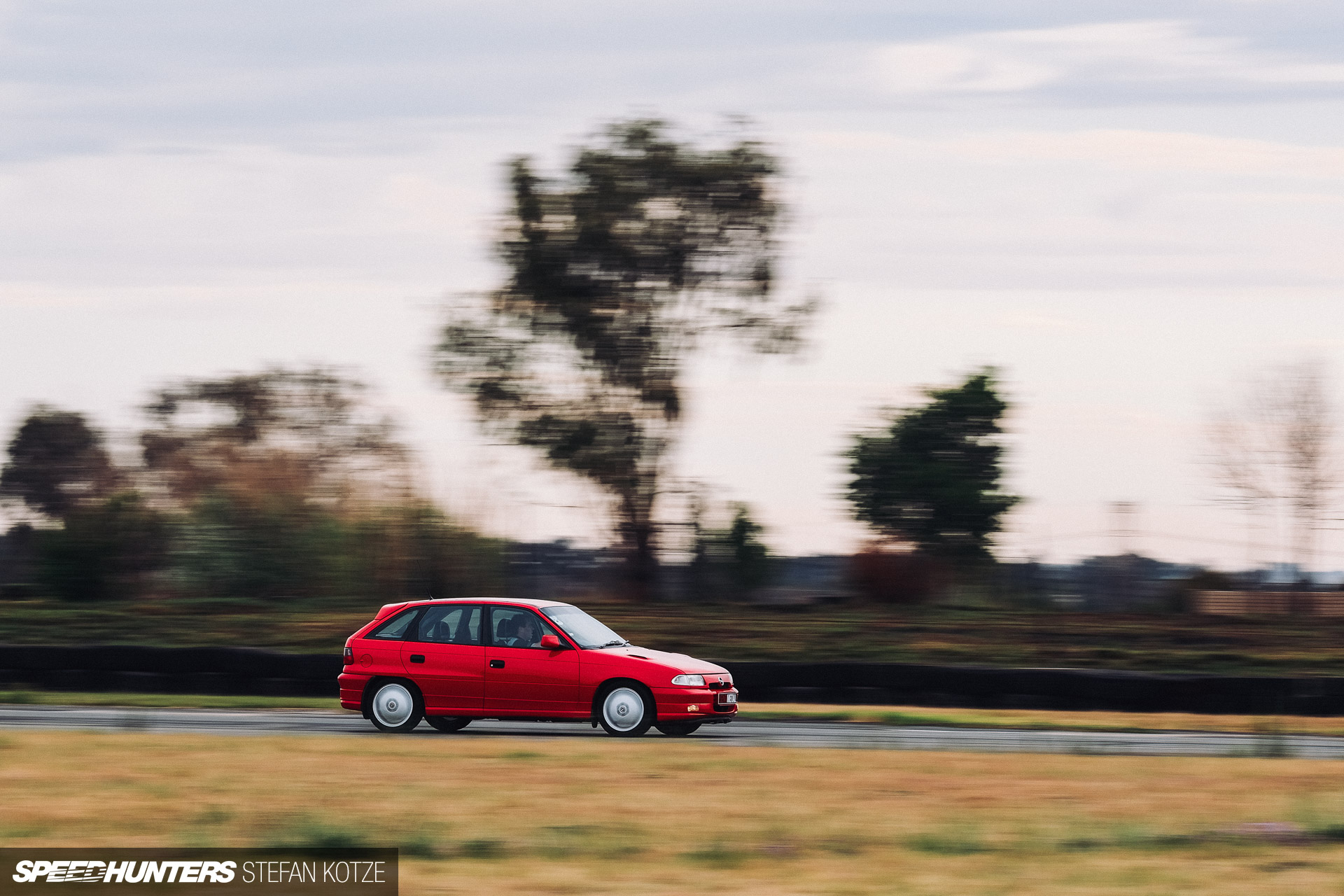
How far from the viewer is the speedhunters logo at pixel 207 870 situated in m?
7.19

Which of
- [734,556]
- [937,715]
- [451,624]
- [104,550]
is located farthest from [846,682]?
[104,550]

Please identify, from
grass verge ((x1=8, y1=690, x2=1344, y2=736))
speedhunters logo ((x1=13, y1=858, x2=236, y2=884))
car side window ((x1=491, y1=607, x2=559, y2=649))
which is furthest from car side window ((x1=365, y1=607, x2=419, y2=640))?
speedhunters logo ((x1=13, y1=858, x2=236, y2=884))

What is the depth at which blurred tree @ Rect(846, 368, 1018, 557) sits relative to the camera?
105ft

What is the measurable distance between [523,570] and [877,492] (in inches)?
294

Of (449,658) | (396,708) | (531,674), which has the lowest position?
(396,708)

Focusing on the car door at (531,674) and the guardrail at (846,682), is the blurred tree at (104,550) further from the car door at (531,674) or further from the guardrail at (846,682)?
the car door at (531,674)

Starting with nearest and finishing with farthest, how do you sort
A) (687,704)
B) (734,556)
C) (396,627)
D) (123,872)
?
(123,872) → (687,704) → (396,627) → (734,556)

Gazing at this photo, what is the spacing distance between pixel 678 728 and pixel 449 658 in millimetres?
2310

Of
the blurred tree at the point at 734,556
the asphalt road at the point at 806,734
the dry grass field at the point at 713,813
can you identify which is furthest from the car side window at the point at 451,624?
the blurred tree at the point at 734,556

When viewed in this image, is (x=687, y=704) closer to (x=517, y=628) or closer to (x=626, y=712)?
(x=626, y=712)

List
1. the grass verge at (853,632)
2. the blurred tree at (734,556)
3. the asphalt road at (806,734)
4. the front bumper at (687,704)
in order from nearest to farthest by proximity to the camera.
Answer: the asphalt road at (806,734)
the front bumper at (687,704)
the grass verge at (853,632)
the blurred tree at (734,556)

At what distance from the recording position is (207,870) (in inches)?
295

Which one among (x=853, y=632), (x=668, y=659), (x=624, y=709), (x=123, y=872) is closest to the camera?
(x=123, y=872)

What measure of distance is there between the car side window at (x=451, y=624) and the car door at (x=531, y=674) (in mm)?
230
